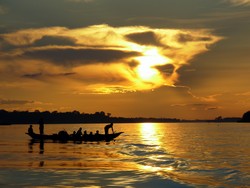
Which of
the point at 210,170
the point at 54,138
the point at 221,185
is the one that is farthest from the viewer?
the point at 54,138

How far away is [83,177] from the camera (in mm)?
26234

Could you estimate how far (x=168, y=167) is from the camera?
34656 mm

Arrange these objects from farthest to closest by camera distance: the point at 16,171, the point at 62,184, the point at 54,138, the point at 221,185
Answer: the point at 54,138
the point at 16,171
the point at 221,185
the point at 62,184

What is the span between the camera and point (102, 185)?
23.4 m

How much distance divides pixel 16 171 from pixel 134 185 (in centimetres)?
964

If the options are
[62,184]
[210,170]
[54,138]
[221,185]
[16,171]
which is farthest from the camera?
[54,138]

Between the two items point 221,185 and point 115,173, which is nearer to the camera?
point 221,185

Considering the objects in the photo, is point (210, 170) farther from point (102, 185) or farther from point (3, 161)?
point (3, 161)

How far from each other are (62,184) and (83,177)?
9.87ft

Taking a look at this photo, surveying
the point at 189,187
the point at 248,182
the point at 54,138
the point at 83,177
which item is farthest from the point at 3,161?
the point at 54,138

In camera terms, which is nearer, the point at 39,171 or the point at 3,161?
the point at 39,171

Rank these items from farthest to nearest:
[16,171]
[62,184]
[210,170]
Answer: [210,170] < [16,171] < [62,184]

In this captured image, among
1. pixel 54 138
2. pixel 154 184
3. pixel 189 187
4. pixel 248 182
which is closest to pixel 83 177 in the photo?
pixel 154 184

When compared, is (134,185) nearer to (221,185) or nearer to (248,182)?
(221,185)
